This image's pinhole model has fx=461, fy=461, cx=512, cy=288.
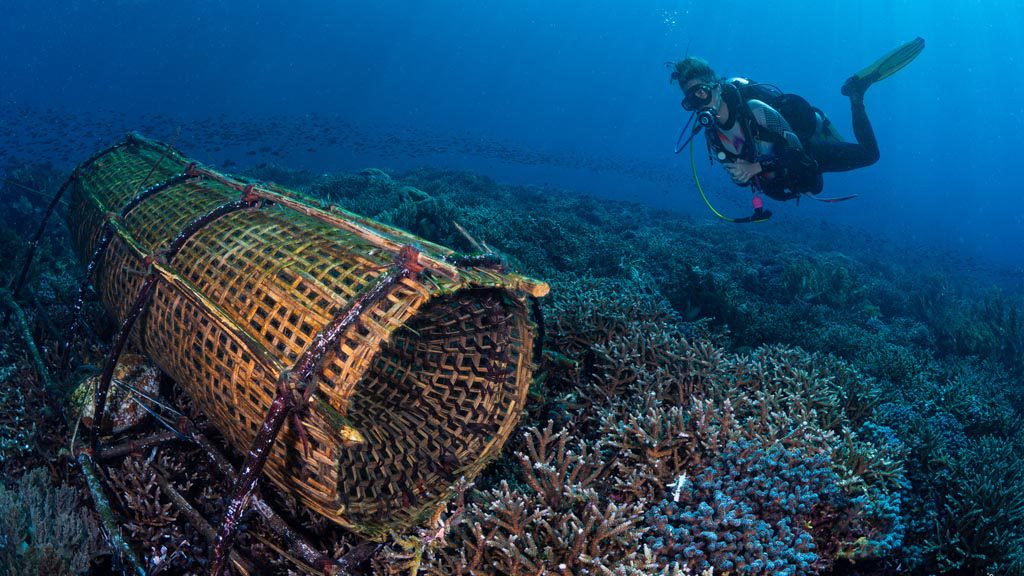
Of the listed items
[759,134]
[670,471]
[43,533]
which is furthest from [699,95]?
[43,533]

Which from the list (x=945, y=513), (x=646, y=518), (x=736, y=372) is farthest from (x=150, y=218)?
(x=945, y=513)

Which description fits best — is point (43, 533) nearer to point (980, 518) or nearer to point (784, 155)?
point (980, 518)

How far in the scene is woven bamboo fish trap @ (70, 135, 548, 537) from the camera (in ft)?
6.82

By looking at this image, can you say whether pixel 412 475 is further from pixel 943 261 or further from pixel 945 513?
pixel 943 261

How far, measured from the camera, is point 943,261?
2575 centimetres

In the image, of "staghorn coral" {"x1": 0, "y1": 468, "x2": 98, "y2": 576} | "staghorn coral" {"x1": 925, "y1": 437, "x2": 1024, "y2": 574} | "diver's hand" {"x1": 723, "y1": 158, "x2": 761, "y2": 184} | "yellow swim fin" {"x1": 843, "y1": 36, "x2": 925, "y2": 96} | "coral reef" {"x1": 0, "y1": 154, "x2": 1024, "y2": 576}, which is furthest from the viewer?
"yellow swim fin" {"x1": 843, "y1": 36, "x2": 925, "y2": 96}

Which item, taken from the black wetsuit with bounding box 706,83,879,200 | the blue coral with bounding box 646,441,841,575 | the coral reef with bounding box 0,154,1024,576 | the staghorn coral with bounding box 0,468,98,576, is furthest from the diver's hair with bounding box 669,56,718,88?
the staghorn coral with bounding box 0,468,98,576

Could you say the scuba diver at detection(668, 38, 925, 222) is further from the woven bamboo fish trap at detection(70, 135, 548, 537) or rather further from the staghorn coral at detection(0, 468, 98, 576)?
the staghorn coral at detection(0, 468, 98, 576)

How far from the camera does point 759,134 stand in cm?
588

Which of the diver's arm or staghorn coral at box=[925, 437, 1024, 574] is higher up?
the diver's arm

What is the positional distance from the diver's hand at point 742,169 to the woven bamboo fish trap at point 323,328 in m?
4.55

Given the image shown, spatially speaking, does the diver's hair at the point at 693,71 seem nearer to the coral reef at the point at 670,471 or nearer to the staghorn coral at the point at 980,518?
the coral reef at the point at 670,471

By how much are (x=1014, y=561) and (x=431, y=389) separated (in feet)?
11.8

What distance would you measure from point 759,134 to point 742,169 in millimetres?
458
